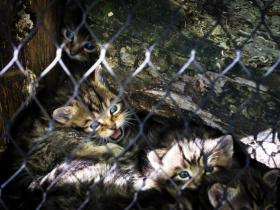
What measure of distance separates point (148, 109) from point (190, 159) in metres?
0.47

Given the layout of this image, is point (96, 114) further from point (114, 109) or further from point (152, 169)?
point (152, 169)

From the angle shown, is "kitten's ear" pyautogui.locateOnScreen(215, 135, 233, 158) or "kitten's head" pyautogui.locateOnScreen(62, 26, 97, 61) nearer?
"kitten's ear" pyautogui.locateOnScreen(215, 135, 233, 158)

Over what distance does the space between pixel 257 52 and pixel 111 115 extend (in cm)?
81

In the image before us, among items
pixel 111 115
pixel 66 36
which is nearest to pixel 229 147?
pixel 111 115

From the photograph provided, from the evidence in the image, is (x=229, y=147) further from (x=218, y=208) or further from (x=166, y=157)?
(x=218, y=208)

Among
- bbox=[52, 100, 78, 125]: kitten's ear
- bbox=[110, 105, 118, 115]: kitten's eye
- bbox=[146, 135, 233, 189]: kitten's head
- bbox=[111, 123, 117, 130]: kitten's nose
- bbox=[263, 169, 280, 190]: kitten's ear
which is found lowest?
bbox=[263, 169, 280, 190]: kitten's ear

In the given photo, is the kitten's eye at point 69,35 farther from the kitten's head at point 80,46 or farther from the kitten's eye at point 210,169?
the kitten's eye at point 210,169

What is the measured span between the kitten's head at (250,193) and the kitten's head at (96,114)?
2.70 ft

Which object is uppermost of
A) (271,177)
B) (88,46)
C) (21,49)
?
(21,49)

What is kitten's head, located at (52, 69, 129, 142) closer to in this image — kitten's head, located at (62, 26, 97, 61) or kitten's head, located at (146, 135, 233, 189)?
kitten's head, located at (62, 26, 97, 61)

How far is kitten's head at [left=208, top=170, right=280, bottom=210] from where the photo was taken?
275 cm

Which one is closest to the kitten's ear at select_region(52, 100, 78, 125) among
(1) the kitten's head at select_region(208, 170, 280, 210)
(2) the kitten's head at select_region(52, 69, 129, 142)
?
(2) the kitten's head at select_region(52, 69, 129, 142)

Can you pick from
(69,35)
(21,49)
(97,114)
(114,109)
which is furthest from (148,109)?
(21,49)

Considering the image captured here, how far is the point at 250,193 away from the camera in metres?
2.81
